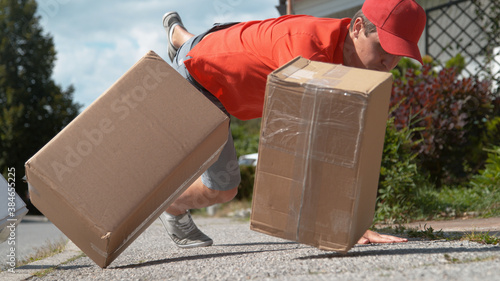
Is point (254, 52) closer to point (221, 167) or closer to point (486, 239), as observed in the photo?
point (221, 167)

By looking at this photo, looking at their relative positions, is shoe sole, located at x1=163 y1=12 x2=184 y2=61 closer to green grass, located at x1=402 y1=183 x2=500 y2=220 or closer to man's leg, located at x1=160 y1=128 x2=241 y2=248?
man's leg, located at x1=160 y1=128 x2=241 y2=248

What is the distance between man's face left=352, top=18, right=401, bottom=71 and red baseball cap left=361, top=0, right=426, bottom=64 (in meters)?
0.06

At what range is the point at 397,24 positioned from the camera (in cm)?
224

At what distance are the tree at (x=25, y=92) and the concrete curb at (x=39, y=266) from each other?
13.9 metres

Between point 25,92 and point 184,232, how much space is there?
17.7 meters

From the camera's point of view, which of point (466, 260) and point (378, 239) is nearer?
point (466, 260)

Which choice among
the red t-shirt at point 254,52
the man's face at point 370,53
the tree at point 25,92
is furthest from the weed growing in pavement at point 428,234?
the tree at point 25,92

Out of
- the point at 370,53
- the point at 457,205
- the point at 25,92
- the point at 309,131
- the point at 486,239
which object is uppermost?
the point at 370,53

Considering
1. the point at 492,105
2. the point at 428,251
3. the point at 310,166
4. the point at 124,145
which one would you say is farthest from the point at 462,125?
the point at 124,145

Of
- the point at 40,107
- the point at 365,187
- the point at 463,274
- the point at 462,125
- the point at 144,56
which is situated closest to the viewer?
the point at 463,274

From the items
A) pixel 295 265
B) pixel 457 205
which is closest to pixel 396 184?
pixel 457 205

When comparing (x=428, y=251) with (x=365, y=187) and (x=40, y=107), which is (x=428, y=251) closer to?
(x=365, y=187)

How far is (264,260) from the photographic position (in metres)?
2.11

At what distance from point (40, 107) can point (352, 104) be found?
18193 millimetres
